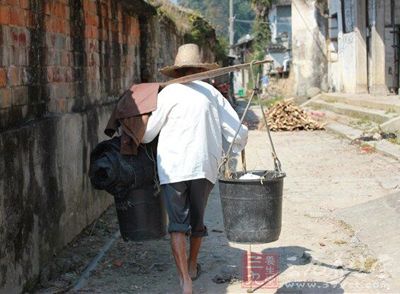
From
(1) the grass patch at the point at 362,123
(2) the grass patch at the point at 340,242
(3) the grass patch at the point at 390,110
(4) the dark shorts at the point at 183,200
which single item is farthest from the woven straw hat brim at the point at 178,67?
(3) the grass patch at the point at 390,110

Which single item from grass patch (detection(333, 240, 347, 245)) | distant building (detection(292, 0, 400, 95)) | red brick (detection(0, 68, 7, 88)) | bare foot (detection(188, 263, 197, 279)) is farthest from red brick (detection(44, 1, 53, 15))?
distant building (detection(292, 0, 400, 95))

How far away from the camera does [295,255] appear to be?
19.6ft

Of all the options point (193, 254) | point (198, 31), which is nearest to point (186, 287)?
point (193, 254)

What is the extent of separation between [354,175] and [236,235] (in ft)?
19.0

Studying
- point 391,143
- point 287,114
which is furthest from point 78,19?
point 287,114

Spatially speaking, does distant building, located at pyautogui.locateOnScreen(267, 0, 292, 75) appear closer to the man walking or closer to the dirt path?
the dirt path

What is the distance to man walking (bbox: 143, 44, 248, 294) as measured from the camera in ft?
15.4

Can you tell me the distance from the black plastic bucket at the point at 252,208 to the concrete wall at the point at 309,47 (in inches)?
1052

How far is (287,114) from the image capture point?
18375 mm

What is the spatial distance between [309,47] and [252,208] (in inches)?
1092

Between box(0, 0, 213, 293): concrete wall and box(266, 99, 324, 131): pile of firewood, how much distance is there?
1003 centimetres

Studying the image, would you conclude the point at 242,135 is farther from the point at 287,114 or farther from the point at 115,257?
the point at 287,114

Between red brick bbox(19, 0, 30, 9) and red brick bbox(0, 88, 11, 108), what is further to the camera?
red brick bbox(19, 0, 30, 9)

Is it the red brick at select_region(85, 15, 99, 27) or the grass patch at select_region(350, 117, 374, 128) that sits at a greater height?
the red brick at select_region(85, 15, 99, 27)
